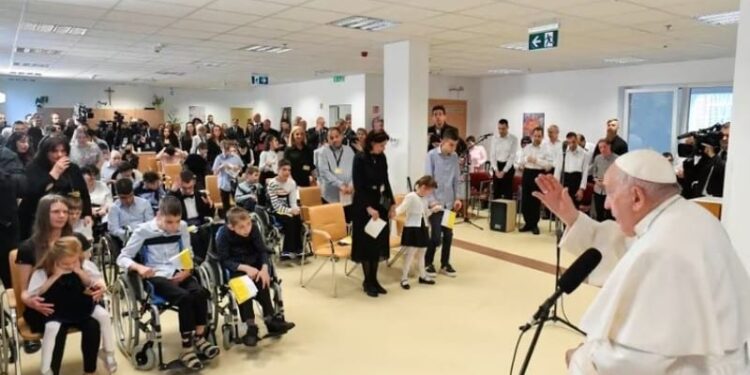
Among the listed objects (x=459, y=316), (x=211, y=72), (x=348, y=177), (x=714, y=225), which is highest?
(x=211, y=72)

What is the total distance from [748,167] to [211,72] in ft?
37.5

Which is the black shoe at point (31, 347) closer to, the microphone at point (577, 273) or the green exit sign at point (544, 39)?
the microphone at point (577, 273)

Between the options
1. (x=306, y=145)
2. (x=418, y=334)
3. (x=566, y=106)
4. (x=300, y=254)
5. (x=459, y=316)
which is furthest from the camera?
(x=566, y=106)

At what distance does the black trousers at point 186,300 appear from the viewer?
11.3ft

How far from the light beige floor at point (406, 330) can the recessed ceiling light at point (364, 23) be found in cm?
289

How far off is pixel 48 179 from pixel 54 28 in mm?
3610

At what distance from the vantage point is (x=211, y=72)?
12.8m

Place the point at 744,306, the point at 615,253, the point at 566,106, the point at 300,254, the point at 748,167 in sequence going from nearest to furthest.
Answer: the point at 744,306, the point at 615,253, the point at 748,167, the point at 300,254, the point at 566,106

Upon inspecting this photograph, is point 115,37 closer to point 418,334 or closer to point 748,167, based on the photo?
point 418,334

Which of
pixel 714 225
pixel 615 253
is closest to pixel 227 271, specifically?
pixel 615 253

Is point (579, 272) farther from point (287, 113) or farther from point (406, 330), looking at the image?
point (287, 113)

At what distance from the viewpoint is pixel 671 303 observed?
1.35 meters

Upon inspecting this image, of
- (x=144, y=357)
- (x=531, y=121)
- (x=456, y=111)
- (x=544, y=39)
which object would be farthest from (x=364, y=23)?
(x=456, y=111)

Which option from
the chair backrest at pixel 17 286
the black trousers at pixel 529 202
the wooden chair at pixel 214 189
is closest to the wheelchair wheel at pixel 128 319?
the chair backrest at pixel 17 286
